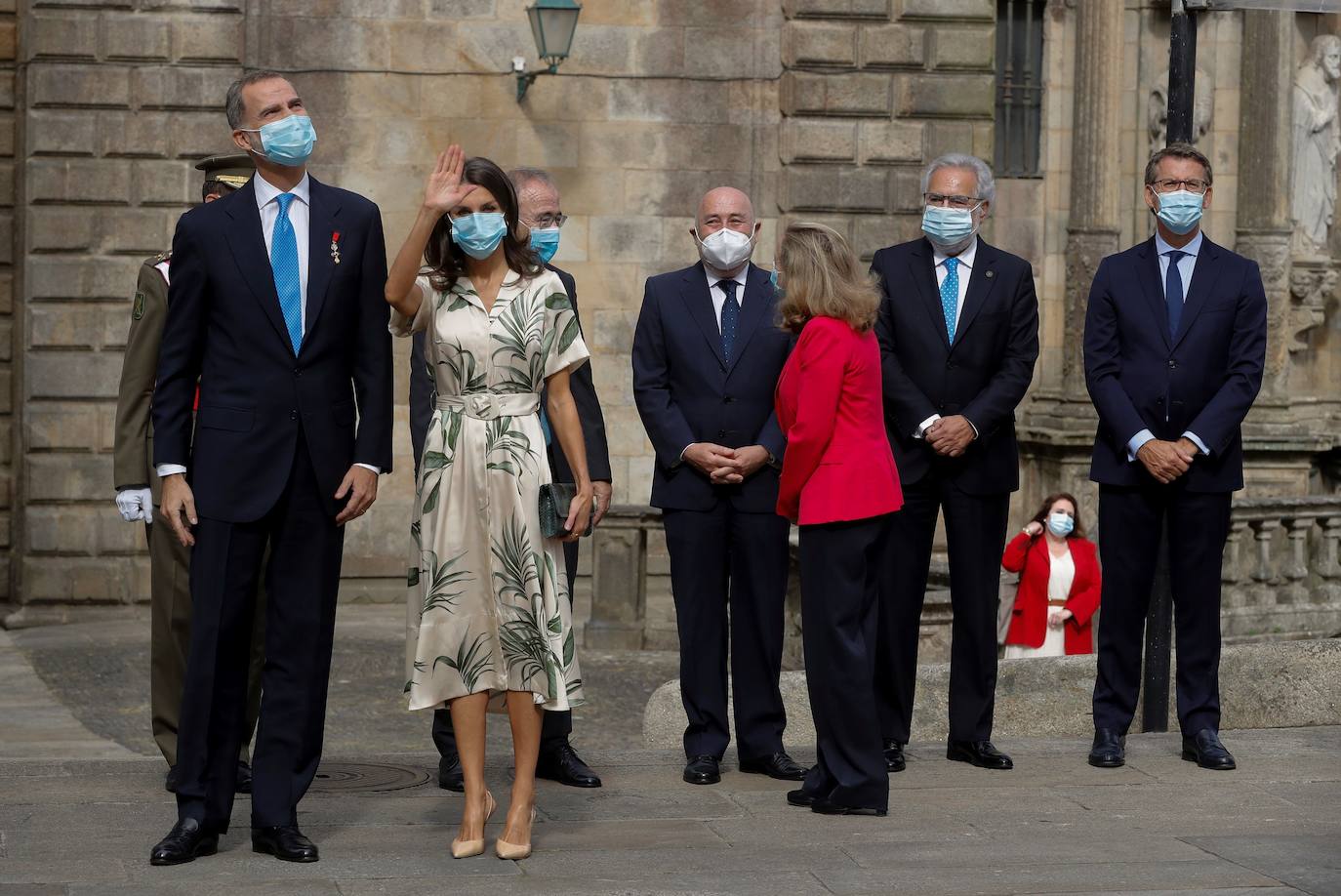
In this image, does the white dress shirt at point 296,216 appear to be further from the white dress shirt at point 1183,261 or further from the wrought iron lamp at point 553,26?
the wrought iron lamp at point 553,26

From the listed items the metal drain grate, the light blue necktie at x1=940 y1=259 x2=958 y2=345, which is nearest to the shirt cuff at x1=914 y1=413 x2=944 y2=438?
the light blue necktie at x1=940 y1=259 x2=958 y2=345

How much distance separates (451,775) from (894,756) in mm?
1516

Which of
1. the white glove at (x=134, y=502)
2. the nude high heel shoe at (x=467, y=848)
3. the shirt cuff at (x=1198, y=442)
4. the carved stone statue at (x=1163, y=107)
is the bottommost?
the nude high heel shoe at (x=467, y=848)

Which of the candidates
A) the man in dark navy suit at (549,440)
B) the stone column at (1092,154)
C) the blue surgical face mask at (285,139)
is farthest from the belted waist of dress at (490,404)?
the stone column at (1092,154)

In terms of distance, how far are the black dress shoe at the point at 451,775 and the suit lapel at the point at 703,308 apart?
5.28ft

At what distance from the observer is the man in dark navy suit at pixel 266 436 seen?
5.94 metres

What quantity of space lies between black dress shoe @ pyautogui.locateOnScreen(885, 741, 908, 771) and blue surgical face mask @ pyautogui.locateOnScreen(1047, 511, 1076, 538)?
4.19 m

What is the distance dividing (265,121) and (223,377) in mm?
719

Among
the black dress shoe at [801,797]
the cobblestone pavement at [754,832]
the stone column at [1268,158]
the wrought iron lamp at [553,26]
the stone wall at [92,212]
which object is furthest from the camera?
the stone column at [1268,158]

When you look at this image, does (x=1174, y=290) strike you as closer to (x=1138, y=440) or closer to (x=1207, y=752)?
(x=1138, y=440)

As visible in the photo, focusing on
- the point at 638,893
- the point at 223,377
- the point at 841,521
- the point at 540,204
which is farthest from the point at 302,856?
the point at 540,204

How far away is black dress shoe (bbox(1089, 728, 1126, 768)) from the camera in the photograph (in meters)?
7.38

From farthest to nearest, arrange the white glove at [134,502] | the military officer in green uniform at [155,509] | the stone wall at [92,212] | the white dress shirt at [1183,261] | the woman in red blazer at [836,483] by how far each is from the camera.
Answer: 1. the stone wall at [92,212]
2. the white dress shirt at [1183,261]
3. the military officer in green uniform at [155,509]
4. the woman in red blazer at [836,483]
5. the white glove at [134,502]

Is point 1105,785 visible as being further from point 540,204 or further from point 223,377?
point 223,377
